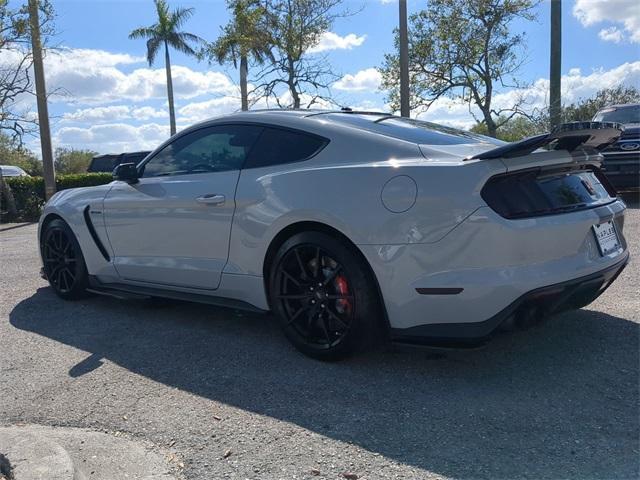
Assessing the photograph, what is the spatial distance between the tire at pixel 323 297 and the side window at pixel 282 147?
57 centimetres

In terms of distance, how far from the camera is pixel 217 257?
13.5 feet

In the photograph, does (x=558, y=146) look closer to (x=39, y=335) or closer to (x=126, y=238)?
(x=126, y=238)

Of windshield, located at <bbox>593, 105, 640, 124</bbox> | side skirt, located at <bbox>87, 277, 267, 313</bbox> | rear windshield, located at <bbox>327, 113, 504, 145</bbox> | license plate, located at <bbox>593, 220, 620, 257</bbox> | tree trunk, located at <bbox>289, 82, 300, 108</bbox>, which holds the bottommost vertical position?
side skirt, located at <bbox>87, 277, 267, 313</bbox>

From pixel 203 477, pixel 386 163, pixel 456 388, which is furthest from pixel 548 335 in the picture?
pixel 203 477

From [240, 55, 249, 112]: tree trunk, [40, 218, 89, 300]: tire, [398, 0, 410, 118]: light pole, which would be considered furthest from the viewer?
[240, 55, 249, 112]: tree trunk

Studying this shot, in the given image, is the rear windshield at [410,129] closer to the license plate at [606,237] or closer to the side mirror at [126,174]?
the license plate at [606,237]

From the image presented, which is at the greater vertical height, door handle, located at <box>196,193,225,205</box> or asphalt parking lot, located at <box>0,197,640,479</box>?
door handle, located at <box>196,193,225,205</box>

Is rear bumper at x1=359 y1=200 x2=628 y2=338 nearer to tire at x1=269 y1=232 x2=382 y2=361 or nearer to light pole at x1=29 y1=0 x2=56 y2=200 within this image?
tire at x1=269 y1=232 x2=382 y2=361

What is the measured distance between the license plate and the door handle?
2328 millimetres

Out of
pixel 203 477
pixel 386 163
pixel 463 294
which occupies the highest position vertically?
pixel 386 163

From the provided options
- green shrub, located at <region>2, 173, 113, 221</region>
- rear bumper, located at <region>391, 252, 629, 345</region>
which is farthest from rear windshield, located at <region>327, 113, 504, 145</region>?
green shrub, located at <region>2, 173, 113, 221</region>

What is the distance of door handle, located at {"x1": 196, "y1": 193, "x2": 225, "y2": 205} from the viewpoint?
159 inches

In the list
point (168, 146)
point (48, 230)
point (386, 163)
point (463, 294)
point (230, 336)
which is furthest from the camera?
point (48, 230)

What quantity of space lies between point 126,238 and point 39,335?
3.18ft
